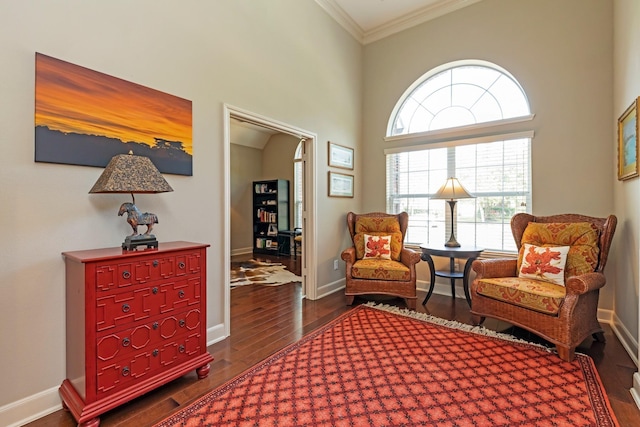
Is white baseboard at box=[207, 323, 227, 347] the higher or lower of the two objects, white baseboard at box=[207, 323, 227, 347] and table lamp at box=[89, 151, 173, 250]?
the lower

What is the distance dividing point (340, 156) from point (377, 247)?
1371 mm

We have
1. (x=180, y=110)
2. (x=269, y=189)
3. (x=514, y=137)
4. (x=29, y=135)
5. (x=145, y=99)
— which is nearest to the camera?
(x=29, y=135)

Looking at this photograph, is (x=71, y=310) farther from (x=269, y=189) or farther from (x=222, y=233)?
(x=269, y=189)

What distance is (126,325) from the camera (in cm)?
170

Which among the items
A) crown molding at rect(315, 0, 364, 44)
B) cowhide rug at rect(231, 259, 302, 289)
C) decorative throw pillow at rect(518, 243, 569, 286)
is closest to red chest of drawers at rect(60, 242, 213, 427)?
cowhide rug at rect(231, 259, 302, 289)

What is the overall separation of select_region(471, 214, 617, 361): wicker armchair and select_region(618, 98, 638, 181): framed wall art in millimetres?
431

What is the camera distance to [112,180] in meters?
1.69

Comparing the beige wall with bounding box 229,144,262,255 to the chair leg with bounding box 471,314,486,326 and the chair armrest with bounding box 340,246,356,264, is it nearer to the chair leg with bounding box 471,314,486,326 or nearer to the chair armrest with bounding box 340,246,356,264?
the chair armrest with bounding box 340,246,356,264

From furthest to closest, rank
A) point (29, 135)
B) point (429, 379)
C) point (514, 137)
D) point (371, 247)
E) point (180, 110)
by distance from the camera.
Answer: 1. point (371, 247)
2. point (514, 137)
3. point (180, 110)
4. point (429, 379)
5. point (29, 135)

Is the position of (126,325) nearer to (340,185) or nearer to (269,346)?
(269,346)

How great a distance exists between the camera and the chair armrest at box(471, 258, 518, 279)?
2.85 m

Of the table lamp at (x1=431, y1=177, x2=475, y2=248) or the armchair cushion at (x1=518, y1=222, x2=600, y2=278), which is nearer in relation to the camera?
the armchair cushion at (x1=518, y1=222, x2=600, y2=278)

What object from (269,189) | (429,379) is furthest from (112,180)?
(269,189)

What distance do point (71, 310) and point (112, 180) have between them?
80cm
